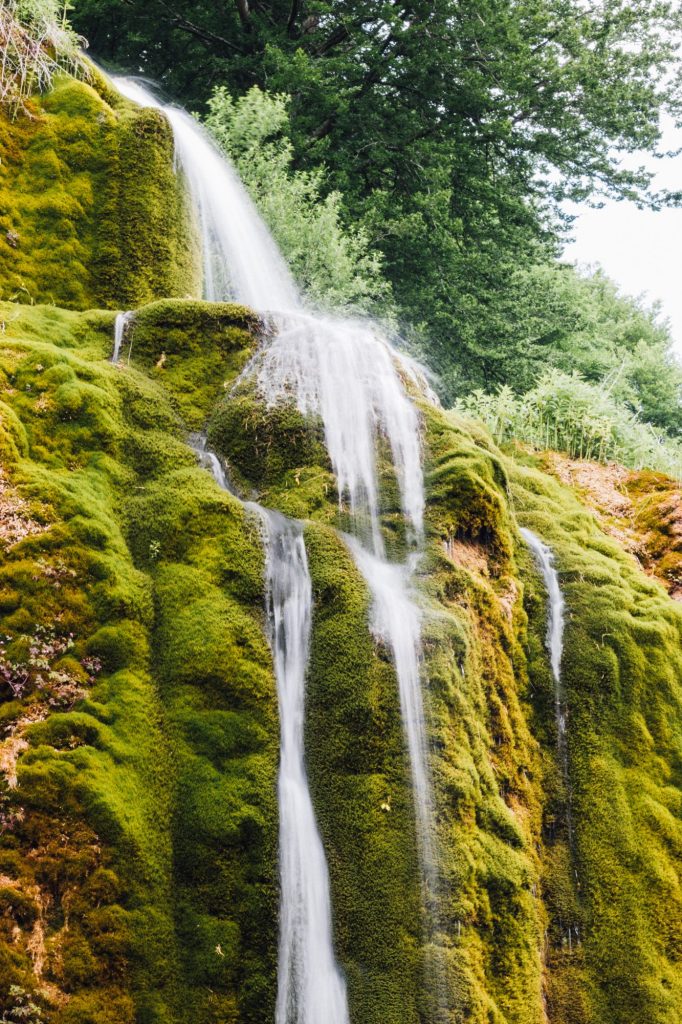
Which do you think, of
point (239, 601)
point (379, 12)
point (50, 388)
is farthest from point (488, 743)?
point (379, 12)

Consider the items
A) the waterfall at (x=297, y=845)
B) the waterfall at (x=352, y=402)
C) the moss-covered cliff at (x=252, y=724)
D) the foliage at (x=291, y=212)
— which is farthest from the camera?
the foliage at (x=291, y=212)

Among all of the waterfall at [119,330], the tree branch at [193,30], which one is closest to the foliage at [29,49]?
the waterfall at [119,330]

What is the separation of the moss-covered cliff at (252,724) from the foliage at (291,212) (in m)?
6.39

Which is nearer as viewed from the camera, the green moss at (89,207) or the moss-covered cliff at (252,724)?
the moss-covered cliff at (252,724)

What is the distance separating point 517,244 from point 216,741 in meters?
17.4

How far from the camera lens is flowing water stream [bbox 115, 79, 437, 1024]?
16.0ft

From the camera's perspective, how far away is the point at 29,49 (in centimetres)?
959

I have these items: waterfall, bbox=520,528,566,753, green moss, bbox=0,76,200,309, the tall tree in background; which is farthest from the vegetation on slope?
the tall tree in background

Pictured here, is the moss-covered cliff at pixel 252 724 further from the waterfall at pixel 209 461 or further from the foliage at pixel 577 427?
the foliage at pixel 577 427

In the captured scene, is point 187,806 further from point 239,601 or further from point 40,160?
point 40,160

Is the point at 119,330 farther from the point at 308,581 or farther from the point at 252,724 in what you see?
the point at 252,724

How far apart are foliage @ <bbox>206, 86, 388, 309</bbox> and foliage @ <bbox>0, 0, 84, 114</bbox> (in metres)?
4.77

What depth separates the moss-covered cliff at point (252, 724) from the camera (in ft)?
14.9

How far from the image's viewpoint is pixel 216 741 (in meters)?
5.22
